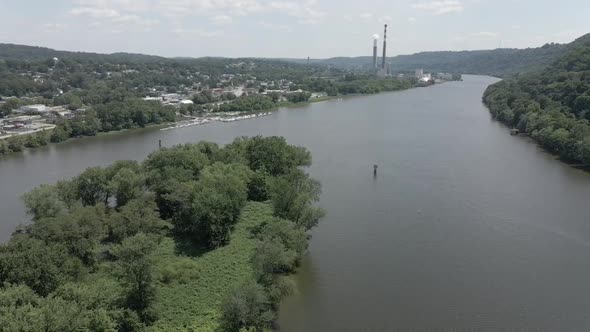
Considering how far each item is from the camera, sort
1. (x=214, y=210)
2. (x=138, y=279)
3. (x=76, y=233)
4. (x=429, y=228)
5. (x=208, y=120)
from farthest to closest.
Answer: (x=208, y=120) → (x=429, y=228) → (x=214, y=210) → (x=76, y=233) → (x=138, y=279)

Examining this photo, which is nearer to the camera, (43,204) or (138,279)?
(138,279)

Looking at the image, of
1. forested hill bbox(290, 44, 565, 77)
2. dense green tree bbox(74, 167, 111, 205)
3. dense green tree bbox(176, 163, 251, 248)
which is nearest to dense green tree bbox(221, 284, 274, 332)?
dense green tree bbox(176, 163, 251, 248)

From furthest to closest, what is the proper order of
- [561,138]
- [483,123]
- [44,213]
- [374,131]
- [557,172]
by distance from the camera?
[483,123]
[374,131]
[561,138]
[557,172]
[44,213]

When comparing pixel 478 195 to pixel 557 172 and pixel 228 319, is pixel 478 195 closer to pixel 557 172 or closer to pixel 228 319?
pixel 557 172

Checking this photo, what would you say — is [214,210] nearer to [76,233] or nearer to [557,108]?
[76,233]

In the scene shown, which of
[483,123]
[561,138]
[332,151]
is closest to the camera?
[561,138]

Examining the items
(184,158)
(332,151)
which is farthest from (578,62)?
(184,158)

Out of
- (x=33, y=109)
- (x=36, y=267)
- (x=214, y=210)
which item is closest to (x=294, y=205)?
(x=214, y=210)
